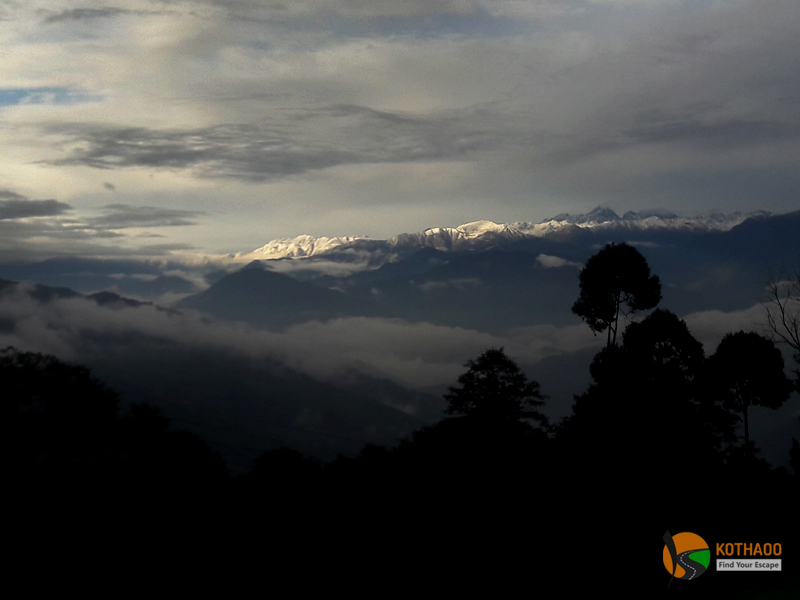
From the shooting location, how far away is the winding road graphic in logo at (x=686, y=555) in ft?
75.2

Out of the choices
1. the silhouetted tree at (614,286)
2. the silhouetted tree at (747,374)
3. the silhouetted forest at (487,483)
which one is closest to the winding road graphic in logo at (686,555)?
the silhouetted forest at (487,483)

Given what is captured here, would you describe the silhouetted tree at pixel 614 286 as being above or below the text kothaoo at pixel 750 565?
above

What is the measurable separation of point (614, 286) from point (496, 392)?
14.6m

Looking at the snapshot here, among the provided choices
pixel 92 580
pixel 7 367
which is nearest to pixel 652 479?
pixel 92 580

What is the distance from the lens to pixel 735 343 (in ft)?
165

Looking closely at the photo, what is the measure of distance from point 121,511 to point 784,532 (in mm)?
27998

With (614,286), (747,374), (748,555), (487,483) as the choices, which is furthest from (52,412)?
(747,374)

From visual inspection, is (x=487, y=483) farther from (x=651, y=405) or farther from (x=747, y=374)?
(x=747, y=374)

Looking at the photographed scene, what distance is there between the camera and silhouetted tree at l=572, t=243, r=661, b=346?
185 ft

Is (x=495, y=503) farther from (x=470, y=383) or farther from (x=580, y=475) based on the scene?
(x=470, y=383)

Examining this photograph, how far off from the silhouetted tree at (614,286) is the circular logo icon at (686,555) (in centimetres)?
3448

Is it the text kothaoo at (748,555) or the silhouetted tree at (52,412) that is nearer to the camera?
the text kothaoo at (748,555)

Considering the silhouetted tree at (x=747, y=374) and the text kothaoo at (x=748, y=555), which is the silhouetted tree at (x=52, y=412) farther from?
the silhouetted tree at (x=747, y=374)

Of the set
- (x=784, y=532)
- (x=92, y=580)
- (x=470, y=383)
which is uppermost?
(x=470, y=383)
